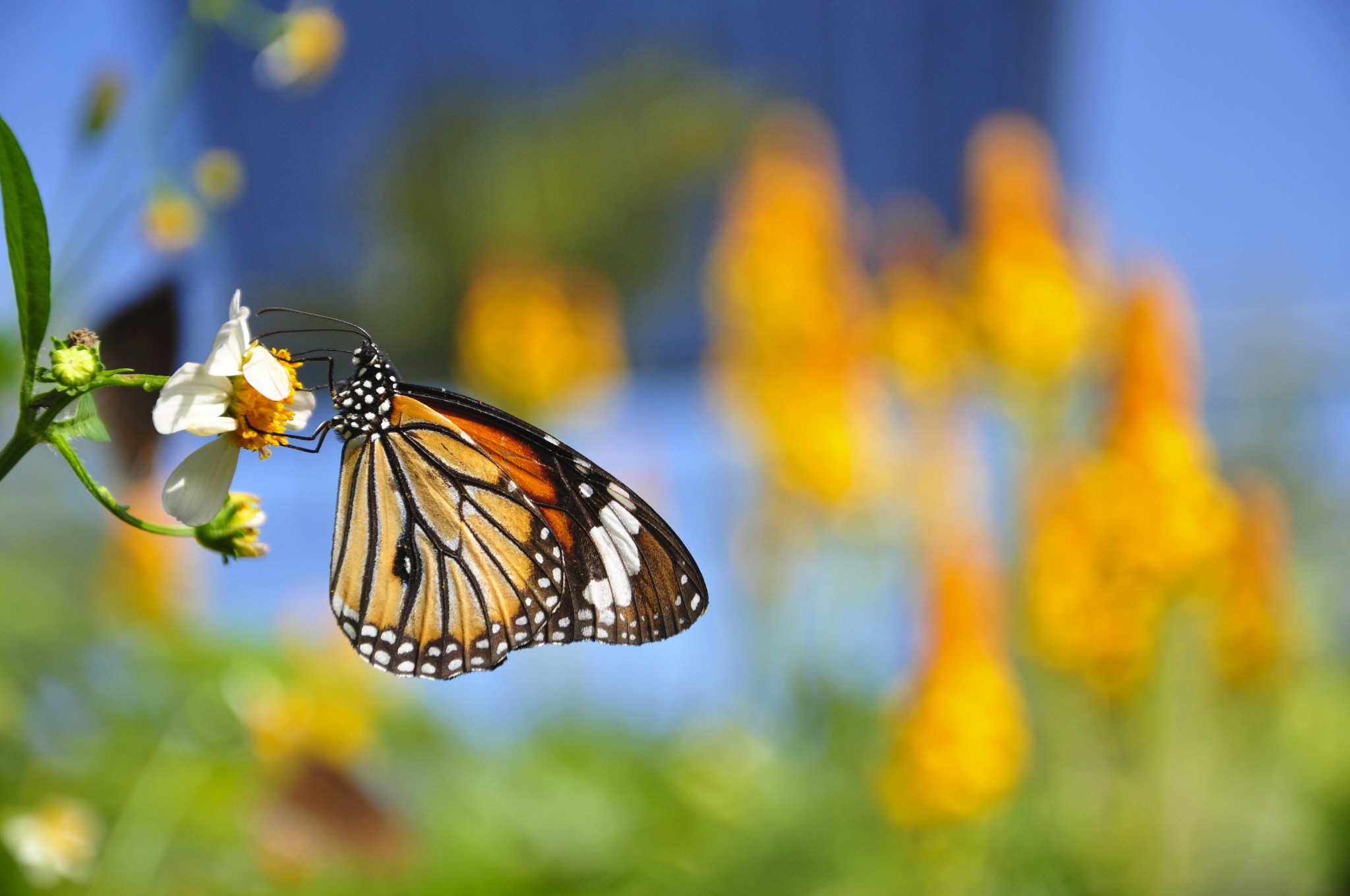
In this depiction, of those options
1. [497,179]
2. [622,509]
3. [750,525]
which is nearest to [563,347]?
[750,525]

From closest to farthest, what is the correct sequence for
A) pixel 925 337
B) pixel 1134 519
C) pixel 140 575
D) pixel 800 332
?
pixel 140 575 < pixel 1134 519 < pixel 800 332 < pixel 925 337

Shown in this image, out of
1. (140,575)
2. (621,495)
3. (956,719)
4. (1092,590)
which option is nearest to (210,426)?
(621,495)

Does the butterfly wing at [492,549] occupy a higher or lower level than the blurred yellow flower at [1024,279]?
lower

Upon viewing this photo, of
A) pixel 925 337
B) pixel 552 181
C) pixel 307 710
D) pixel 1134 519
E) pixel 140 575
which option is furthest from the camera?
pixel 552 181

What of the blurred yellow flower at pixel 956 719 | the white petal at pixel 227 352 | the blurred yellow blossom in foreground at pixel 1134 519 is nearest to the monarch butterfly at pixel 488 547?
the white petal at pixel 227 352

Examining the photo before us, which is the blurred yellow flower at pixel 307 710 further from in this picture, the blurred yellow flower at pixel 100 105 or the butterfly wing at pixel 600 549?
the blurred yellow flower at pixel 100 105

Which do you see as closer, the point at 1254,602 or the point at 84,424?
the point at 84,424

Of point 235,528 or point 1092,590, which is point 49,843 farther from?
point 1092,590

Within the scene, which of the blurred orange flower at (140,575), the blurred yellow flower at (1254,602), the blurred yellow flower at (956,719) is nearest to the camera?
the blurred orange flower at (140,575)
